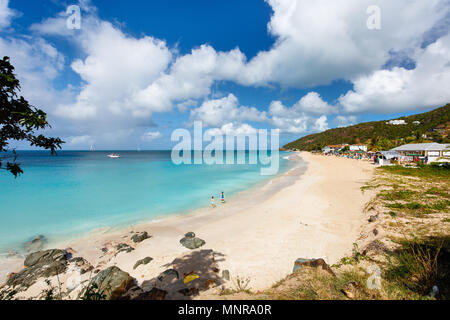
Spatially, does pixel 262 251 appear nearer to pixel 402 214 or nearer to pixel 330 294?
pixel 330 294

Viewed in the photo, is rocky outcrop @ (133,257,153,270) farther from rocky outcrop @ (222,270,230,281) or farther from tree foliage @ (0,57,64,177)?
tree foliage @ (0,57,64,177)

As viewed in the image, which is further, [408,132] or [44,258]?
[408,132]

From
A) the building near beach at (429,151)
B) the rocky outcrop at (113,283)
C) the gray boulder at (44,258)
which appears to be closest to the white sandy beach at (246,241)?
the rocky outcrop at (113,283)

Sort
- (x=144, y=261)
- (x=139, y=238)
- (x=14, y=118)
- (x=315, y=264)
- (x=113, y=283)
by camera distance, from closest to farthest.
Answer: (x=14, y=118) → (x=315, y=264) → (x=113, y=283) → (x=144, y=261) → (x=139, y=238)

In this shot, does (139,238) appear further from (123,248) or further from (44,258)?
(44,258)

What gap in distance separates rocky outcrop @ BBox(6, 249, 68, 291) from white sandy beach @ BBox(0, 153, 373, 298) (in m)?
0.54

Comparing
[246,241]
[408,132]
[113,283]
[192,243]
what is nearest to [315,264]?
[246,241]

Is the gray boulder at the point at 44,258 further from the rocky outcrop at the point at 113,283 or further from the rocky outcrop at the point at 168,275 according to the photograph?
the rocky outcrop at the point at 168,275

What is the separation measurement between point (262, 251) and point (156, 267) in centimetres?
466

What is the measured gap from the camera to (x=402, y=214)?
9.13 metres

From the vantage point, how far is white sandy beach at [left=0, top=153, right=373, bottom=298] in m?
7.00

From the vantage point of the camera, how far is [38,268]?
816 centimetres

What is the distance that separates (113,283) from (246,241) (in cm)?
587

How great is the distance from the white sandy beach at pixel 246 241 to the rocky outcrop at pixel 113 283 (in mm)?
692
